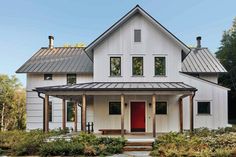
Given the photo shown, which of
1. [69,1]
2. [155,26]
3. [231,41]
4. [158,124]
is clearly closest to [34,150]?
[158,124]

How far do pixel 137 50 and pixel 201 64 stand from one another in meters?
6.40

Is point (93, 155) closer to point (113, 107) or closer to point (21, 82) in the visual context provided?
point (113, 107)

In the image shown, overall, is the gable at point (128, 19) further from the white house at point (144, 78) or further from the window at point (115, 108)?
the window at point (115, 108)

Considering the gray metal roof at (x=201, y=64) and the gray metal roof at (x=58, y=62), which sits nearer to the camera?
the gray metal roof at (x=201, y=64)

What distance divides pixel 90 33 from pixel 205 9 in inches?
863

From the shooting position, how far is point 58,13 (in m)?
34.7

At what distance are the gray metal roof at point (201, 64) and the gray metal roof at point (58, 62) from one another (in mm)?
7929

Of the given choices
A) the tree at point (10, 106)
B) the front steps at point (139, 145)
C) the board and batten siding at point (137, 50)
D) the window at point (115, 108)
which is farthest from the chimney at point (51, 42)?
the front steps at point (139, 145)

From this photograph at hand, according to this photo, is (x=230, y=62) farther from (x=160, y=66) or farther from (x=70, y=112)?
(x=70, y=112)

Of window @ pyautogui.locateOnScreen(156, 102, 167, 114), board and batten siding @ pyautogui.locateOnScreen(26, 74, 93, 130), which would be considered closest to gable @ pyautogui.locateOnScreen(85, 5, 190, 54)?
window @ pyautogui.locateOnScreen(156, 102, 167, 114)

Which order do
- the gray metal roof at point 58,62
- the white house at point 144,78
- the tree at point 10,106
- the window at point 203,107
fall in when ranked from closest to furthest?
1. the white house at point 144,78
2. the window at point 203,107
3. the gray metal roof at point 58,62
4. the tree at point 10,106

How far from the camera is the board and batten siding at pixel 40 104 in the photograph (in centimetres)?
2347

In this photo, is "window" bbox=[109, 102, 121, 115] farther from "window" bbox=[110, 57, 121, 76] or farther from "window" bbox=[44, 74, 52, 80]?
"window" bbox=[44, 74, 52, 80]

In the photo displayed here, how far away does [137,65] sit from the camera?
2005cm
